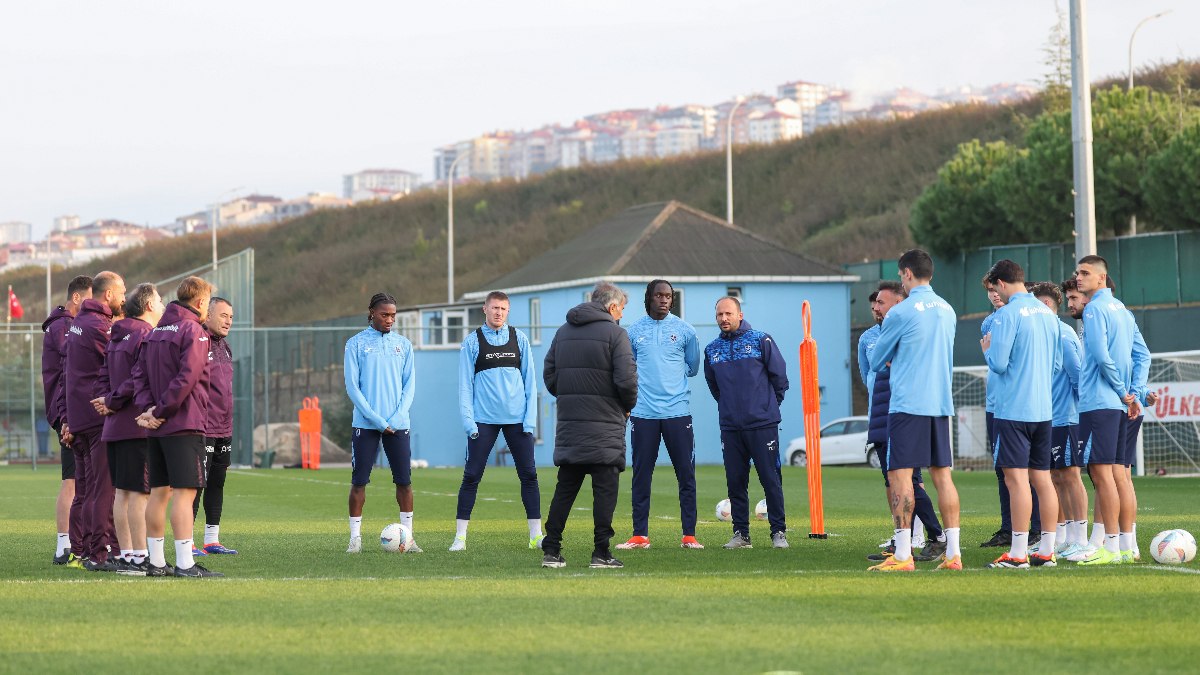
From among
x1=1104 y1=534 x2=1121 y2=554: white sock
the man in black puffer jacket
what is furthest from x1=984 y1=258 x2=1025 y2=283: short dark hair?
the man in black puffer jacket

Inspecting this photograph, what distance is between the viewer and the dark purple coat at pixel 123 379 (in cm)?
1059

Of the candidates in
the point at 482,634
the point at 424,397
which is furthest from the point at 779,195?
the point at 482,634

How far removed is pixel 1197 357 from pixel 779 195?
194 feet

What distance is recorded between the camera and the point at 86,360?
36.9 feet

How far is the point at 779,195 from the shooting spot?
277ft

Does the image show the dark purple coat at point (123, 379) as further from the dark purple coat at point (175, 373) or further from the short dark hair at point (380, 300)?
the short dark hair at point (380, 300)

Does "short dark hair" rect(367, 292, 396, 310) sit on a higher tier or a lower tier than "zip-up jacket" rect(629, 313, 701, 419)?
higher

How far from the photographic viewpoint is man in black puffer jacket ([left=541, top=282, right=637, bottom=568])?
10.6 m

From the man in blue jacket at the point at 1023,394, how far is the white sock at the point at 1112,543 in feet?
1.70

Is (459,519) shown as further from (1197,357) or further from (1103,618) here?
(1197,357)

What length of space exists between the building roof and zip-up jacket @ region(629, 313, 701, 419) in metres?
29.3

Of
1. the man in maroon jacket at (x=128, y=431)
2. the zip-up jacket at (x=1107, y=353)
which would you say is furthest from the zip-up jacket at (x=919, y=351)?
the man in maroon jacket at (x=128, y=431)

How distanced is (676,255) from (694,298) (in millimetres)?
1602

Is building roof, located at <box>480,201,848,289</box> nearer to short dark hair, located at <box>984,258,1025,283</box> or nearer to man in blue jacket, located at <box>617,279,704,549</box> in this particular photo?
man in blue jacket, located at <box>617,279,704,549</box>
